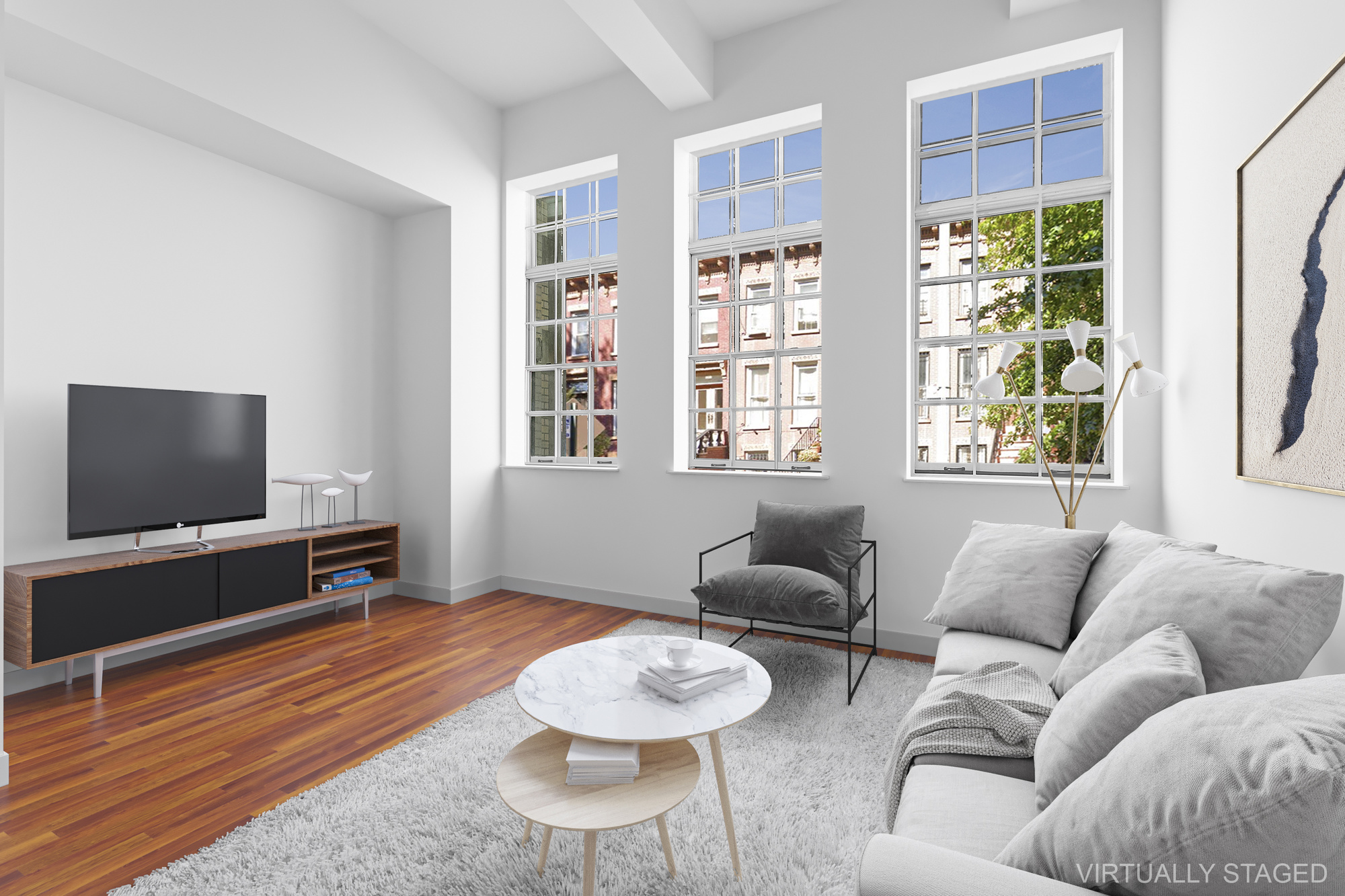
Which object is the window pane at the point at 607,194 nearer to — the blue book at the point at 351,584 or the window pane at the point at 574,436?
the window pane at the point at 574,436

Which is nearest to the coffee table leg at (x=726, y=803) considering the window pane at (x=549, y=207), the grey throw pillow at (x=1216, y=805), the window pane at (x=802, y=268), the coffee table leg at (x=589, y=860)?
the coffee table leg at (x=589, y=860)

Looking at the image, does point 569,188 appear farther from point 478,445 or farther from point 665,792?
point 665,792

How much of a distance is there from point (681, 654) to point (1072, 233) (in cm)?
328

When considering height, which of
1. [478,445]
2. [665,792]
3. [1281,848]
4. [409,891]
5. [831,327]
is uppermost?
[831,327]

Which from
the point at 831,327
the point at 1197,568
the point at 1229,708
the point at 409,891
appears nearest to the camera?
the point at 1229,708

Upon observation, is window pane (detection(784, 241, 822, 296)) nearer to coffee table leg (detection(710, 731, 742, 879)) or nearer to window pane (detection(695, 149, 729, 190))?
window pane (detection(695, 149, 729, 190))

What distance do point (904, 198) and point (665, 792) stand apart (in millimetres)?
3386

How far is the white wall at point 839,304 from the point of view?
10.7 ft

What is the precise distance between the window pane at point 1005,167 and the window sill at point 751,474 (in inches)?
77.1

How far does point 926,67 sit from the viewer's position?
3.68 m

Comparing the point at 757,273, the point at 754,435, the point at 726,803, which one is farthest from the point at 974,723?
the point at 757,273

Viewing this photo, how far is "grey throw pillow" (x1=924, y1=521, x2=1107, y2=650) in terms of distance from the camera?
229 cm

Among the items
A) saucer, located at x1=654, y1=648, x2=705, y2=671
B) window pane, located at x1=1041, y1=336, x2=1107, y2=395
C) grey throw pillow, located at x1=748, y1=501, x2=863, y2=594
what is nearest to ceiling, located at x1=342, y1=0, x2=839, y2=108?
window pane, located at x1=1041, y1=336, x2=1107, y2=395

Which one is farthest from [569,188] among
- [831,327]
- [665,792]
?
[665,792]
